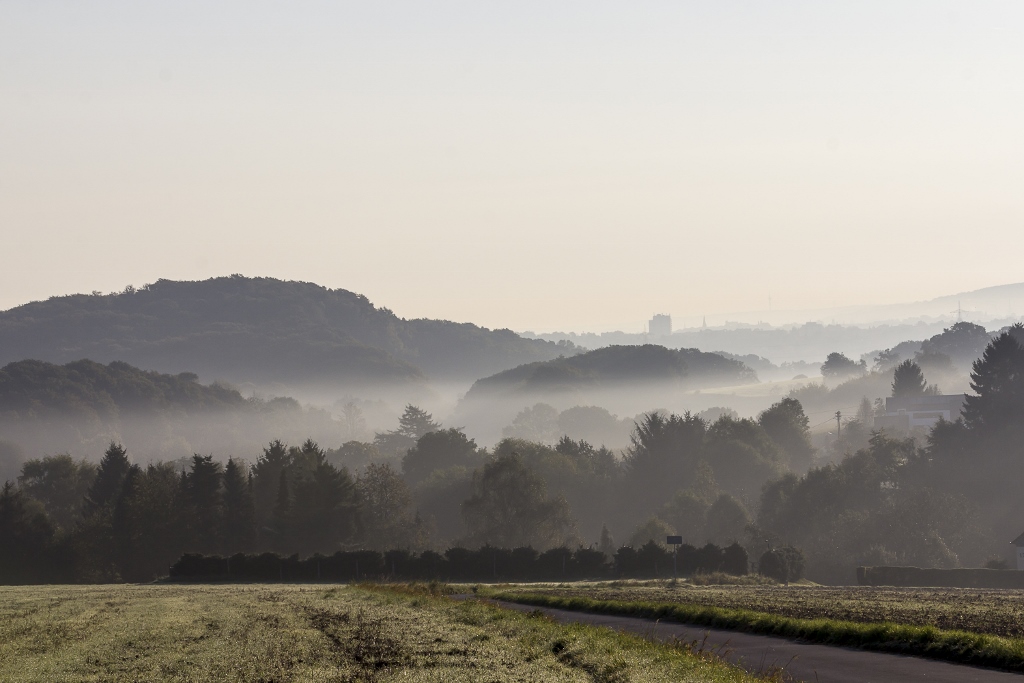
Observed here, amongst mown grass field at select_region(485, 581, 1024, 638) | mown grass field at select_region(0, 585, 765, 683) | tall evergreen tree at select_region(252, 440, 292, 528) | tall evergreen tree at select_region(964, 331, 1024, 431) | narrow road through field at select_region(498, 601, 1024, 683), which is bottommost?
mown grass field at select_region(485, 581, 1024, 638)

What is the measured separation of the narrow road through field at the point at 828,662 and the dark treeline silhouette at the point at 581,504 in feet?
193

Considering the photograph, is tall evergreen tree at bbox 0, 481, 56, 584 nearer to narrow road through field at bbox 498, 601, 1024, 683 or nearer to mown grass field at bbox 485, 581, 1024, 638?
mown grass field at bbox 485, 581, 1024, 638

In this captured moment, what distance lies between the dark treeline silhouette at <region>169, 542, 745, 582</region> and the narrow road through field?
55317mm

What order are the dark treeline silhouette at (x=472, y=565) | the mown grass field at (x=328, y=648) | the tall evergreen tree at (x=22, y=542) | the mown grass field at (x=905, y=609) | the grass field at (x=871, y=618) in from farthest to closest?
1. the tall evergreen tree at (x=22, y=542)
2. the dark treeline silhouette at (x=472, y=565)
3. the mown grass field at (x=905, y=609)
4. the grass field at (x=871, y=618)
5. the mown grass field at (x=328, y=648)

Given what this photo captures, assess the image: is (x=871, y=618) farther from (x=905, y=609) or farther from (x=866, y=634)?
(x=866, y=634)

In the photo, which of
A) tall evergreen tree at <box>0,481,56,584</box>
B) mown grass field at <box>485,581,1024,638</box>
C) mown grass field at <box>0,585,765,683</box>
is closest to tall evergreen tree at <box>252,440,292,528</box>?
tall evergreen tree at <box>0,481,56,584</box>

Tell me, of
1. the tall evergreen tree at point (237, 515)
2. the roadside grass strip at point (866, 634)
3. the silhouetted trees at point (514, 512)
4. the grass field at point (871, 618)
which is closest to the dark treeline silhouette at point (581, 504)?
the tall evergreen tree at point (237, 515)

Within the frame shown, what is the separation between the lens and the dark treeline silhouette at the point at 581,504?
11269cm

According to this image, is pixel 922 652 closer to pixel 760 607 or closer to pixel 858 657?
pixel 858 657

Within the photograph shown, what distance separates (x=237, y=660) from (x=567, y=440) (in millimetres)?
159373

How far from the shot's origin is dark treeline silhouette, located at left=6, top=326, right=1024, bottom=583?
112688mm

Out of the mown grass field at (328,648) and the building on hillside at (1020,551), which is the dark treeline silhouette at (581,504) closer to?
the building on hillside at (1020,551)

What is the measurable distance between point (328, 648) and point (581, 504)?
13972 centimetres

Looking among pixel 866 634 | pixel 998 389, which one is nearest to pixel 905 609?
pixel 866 634
